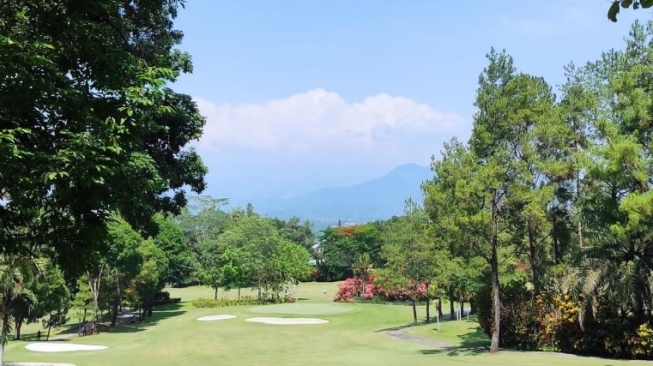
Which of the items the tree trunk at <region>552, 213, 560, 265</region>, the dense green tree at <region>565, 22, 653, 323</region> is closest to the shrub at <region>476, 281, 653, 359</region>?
the dense green tree at <region>565, 22, 653, 323</region>

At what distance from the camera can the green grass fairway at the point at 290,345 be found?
22.5 m

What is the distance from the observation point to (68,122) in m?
6.61

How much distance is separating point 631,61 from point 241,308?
42.6m

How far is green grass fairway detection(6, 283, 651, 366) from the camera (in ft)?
73.7

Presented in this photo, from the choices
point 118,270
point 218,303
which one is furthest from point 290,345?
point 218,303

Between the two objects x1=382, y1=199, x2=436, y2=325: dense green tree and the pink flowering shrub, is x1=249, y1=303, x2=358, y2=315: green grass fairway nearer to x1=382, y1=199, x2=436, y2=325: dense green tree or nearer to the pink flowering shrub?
the pink flowering shrub

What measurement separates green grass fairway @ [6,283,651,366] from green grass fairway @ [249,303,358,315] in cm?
34

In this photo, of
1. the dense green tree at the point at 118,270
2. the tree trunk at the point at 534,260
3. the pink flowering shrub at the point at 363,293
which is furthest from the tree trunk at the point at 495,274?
the pink flowering shrub at the point at 363,293

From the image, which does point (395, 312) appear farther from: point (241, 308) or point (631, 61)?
point (631, 61)

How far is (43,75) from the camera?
5992 millimetres

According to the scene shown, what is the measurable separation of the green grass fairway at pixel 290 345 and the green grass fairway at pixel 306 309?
1.12 ft

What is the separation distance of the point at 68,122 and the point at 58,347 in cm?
2981

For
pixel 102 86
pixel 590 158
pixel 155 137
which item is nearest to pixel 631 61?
pixel 590 158

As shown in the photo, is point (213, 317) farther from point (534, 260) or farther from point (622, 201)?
point (622, 201)
